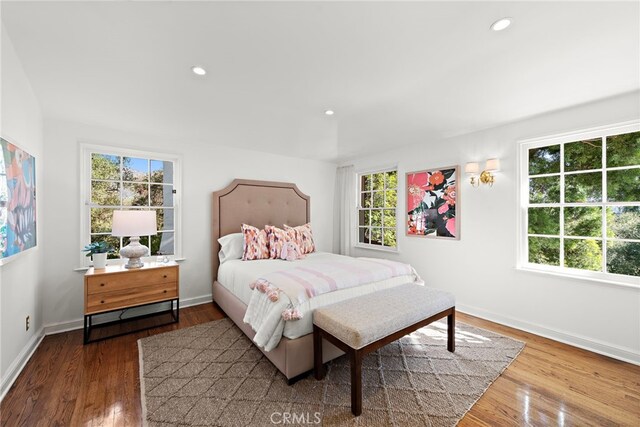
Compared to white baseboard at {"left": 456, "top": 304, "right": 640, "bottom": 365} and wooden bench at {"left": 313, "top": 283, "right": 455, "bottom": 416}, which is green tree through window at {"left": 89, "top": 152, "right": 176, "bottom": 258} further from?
white baseboard at {"left": 456, "top": 304, "right": 640, "bottom": 365}

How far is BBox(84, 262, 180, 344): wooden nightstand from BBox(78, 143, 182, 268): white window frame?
1.47 ft

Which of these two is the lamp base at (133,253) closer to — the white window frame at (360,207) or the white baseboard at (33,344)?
the white baseboard at (33,344)

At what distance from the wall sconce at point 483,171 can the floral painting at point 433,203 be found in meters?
0.20

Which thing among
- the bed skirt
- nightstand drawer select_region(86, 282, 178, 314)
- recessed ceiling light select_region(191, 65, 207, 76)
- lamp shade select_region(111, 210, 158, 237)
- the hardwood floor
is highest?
recessed ceiling light select_region(191, 65, 207, 76)

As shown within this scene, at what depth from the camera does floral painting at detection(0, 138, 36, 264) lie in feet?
5.30

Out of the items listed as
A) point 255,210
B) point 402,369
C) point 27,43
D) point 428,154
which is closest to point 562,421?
point 402,369

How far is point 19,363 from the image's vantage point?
2.01 metres

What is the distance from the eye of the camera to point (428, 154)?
3627 millimetres

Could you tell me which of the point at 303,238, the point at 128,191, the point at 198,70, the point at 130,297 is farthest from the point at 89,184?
the point at 303,238

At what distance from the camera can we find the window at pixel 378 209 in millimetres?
4160

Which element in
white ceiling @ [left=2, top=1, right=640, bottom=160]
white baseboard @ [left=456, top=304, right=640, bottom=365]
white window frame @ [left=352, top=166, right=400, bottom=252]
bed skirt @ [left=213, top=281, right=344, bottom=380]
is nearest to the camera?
white ceiling @ [left=2, top=1, right=640, bottom=160]

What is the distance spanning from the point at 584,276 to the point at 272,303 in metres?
2.84

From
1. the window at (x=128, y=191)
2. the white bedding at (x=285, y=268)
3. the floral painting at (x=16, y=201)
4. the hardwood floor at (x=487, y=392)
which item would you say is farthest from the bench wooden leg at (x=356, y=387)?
the window at (x=128, y=191)

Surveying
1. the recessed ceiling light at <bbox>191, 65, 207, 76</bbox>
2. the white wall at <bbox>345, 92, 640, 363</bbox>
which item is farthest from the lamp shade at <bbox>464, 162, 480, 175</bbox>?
the recessed ceiling light at <bbox>191, 65, 207, 76</bbox>
